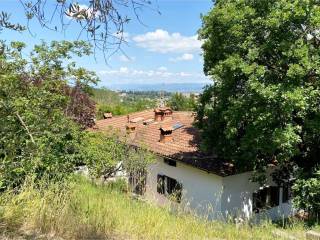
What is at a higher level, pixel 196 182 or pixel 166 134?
pixel 166 134

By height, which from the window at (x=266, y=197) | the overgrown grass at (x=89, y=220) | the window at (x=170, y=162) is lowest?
the window at (x=266, y=197)

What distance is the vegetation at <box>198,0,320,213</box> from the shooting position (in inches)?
525

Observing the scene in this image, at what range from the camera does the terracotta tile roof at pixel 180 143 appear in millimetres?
18712

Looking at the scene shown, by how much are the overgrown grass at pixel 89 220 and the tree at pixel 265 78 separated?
8.73m

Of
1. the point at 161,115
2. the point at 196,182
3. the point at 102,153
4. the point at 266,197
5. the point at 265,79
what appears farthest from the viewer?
the point at 161,115

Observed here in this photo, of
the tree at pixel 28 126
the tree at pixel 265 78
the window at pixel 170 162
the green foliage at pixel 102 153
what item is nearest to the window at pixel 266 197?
the tree at pixel 265 78

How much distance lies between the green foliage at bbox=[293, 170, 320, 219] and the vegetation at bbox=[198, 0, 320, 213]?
5.9 inches

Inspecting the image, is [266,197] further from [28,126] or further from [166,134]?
[28,126]

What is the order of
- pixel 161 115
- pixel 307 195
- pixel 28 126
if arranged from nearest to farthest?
pixel 28 126, pixel 307 195, pixel 161 115

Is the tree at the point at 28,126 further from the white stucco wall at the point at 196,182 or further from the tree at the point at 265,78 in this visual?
the white stucco wall at the point at 196,182

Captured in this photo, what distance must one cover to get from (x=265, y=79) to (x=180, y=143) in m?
8.61

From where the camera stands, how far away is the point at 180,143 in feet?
72.2

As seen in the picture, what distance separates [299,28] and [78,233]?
12333 mm

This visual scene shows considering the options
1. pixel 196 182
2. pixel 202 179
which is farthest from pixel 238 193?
pixel 196 182
